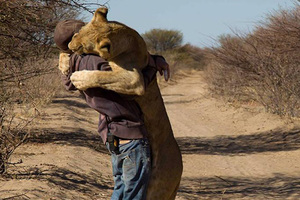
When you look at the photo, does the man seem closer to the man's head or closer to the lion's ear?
the man's head

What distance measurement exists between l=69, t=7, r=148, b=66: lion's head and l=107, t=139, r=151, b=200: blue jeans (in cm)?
49

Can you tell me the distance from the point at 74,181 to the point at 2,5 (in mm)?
2363

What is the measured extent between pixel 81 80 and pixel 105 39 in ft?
0.84

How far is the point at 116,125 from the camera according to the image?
9.75ft

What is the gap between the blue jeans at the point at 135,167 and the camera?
2.97 metres

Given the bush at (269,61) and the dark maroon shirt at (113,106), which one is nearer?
the dark maroon shirt at (113,106)

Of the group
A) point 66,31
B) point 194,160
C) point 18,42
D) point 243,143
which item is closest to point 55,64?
point 18,42

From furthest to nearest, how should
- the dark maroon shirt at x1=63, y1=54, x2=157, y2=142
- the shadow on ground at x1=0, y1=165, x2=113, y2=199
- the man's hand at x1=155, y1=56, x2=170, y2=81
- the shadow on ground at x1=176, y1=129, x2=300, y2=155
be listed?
the shadow on ground at x1=176, y1=129, x2=300, y2=155
the shadow on ground at x1=0, y1=165, x2=113, y2=199
the man's hand at x1=155, y1=56, x2=170, y2=81
the dark maroon shirt at x1=63, y1=54, x2=157, y2=142

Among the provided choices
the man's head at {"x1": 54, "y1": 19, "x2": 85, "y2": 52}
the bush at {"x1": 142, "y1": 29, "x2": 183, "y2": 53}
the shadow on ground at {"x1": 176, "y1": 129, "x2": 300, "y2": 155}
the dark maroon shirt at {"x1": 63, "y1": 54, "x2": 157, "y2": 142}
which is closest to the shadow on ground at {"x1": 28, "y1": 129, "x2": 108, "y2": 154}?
the shadow on ground at {"x1": 176, "y1": 129, "x2": 300, "y2": 155}

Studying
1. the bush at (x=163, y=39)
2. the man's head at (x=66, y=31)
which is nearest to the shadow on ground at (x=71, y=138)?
the man's head at (x=66, y=31)

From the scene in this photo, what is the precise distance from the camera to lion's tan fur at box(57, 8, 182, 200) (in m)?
2.81

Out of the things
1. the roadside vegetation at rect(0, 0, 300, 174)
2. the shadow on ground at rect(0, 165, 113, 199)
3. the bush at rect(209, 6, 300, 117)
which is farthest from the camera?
→ the bush at rect(209, 6, 300, 117)

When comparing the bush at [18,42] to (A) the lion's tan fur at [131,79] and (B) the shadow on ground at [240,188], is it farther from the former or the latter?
(A) the lion's tan fur at [131,79]

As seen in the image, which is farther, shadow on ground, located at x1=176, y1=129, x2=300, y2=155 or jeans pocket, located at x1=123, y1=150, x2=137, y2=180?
shadow on ground, located at x1=176, y1=129, x2=300, y2=155
